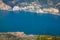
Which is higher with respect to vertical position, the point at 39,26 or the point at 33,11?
the point at 33,11

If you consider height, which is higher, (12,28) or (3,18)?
(3,18)

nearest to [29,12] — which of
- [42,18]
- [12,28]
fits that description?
[42,18]

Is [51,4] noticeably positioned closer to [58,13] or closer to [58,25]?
[58,13]

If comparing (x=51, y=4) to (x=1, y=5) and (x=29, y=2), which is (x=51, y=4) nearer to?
(x=29, y=2)

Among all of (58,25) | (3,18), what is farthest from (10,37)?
(58,25)

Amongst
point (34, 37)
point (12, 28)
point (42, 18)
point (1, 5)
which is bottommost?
point (34, 37)

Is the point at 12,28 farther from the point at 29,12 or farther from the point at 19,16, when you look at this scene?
the point at 29,12
